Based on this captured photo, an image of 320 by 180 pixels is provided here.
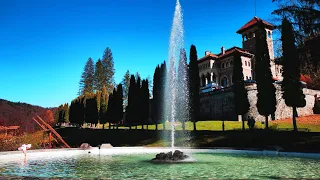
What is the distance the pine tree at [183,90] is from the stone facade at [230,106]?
560 centimetres

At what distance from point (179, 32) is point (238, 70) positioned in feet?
42.4

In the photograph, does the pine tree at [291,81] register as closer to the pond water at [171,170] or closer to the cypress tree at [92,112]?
the pond water at [171,170]

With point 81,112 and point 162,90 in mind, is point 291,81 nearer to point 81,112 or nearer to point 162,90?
point 162,90

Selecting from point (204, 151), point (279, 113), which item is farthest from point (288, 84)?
point (279, 113)

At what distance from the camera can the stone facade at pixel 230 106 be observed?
121ft

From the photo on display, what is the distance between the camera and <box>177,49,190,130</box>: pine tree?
32.0 meters

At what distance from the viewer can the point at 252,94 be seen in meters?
37.4

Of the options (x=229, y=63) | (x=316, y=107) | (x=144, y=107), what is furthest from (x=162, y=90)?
(x=316, y=107)

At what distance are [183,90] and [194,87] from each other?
5.14 meters

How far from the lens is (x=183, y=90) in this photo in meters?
35.4

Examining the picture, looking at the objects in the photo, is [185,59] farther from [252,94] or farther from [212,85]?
[212,85]

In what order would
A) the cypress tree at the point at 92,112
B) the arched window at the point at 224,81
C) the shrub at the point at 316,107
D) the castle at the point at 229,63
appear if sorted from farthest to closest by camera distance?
1. the arched window at the point at 224,81
2. the castle at the point at 229,63
3. the cypress tree at the point at 92,112
4. the shrub at the point at 316,107

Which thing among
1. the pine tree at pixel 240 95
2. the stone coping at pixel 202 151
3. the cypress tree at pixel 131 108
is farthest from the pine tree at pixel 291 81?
the cypress tree at pixel 131 108

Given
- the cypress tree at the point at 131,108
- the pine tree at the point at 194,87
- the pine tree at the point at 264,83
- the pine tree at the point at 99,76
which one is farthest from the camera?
the pine tree at the point at 99,76
